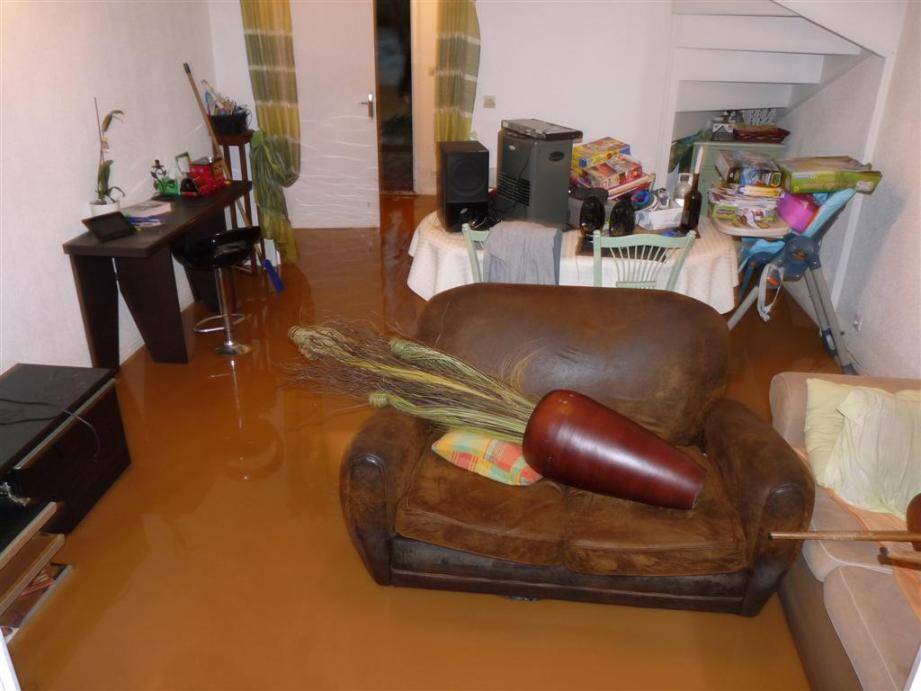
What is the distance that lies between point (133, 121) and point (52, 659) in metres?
2.95

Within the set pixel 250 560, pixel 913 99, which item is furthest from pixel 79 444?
pixel 913 99

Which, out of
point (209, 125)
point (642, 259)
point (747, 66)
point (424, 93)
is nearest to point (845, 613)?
point (642, 259)

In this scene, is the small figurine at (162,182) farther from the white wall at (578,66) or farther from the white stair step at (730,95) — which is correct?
the white stair step at (730,95)

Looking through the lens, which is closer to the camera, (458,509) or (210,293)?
(458,509)

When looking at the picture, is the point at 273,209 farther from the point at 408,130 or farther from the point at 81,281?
the point at 408,130

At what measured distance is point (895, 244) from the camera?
3.65 m

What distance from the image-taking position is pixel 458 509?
6.99 ft

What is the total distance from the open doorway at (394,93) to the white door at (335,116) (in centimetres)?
89

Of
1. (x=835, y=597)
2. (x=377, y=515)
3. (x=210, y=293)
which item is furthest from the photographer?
(x=210, y=293)

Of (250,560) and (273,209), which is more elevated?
(273,209)

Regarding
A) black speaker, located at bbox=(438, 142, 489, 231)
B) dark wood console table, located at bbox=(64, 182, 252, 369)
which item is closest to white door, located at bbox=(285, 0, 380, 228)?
dark wood console table, located at bbox=(64, 182, 252, 369)

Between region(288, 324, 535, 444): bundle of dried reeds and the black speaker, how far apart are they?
4.56 feet

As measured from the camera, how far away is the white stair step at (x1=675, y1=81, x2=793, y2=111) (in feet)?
17.3

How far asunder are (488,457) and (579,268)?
138cm
